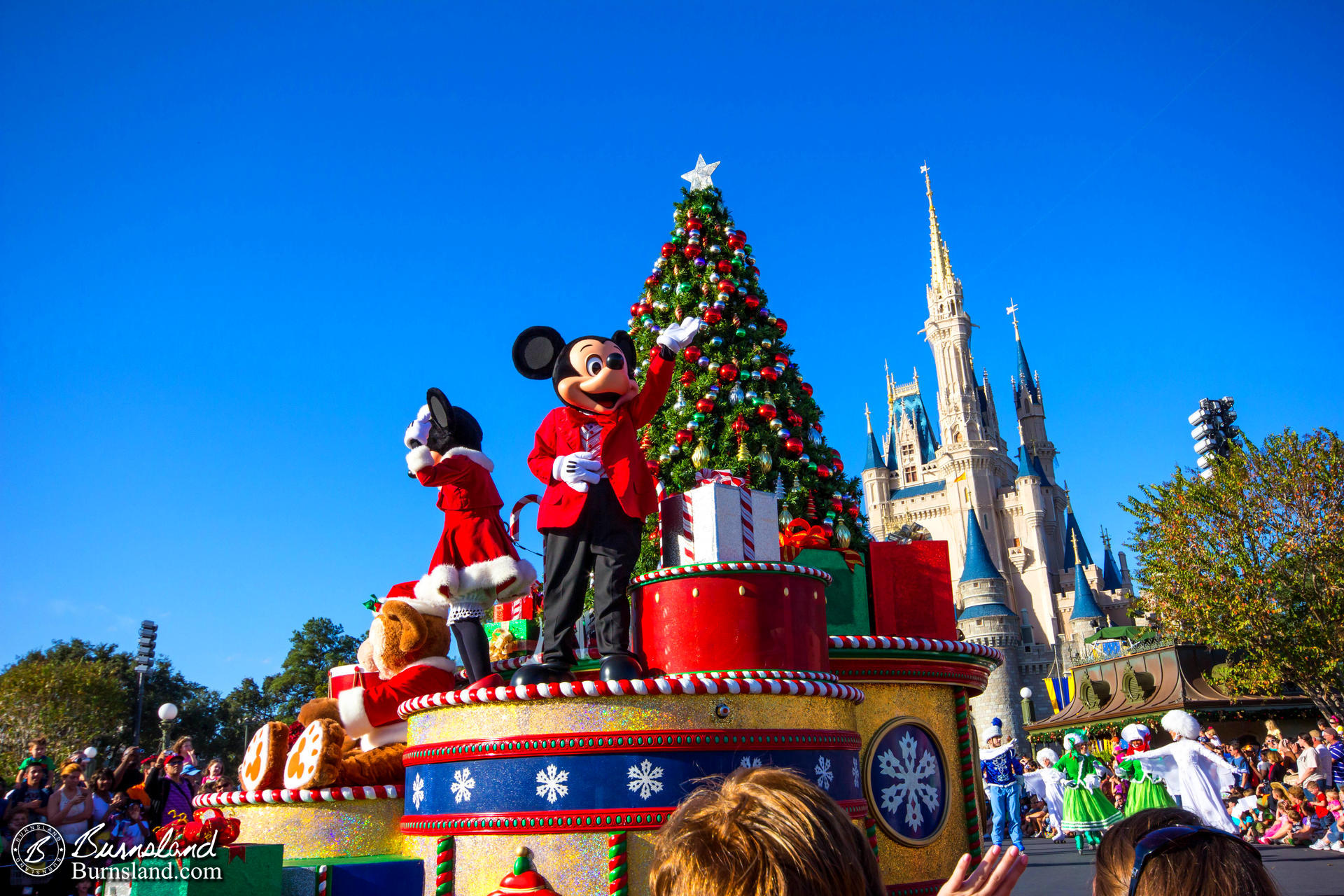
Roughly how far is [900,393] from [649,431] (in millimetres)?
82292

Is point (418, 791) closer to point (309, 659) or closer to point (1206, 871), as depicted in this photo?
point (1206, 871)

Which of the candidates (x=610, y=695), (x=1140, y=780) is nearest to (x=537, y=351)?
(x=610, y=695)

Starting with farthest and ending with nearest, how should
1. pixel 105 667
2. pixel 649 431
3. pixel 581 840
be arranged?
pixel 105 667, pixel 649 431, pixel 581 840

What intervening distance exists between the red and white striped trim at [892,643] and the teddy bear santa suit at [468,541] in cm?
203

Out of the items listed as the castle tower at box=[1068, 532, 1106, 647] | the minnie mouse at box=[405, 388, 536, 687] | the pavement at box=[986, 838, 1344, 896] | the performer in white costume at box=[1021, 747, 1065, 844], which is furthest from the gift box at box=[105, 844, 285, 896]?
the castle tower at box=[1068, 532, 1106, 647]

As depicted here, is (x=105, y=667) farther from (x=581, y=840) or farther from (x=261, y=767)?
(x=581, y=840)

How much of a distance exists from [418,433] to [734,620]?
268 cm

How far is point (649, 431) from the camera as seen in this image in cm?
896

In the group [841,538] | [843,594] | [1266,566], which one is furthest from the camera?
[1266,566]

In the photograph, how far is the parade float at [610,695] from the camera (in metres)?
4.12

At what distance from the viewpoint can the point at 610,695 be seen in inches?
163

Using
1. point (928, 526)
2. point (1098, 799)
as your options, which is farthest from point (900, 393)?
point (1098, 799)

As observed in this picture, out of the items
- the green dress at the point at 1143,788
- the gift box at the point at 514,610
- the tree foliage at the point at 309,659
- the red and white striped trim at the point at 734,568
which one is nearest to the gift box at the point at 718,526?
the red and white striped trim at the point at 734,568

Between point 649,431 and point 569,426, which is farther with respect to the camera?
point 649,431
